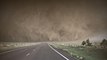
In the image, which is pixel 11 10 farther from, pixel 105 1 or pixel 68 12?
pixel 105 1

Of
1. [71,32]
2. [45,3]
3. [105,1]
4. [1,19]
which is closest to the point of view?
[105,1]

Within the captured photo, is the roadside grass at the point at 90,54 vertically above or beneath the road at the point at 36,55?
beneath

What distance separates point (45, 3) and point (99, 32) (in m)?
6.29

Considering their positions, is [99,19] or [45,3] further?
[45,3]

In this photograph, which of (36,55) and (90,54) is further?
(36,55)

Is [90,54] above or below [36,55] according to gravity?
below

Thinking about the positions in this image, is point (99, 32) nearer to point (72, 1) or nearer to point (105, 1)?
point (105, 1)

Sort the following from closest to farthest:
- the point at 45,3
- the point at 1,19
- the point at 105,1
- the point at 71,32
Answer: the point at 105,1
the point at 1,19
the point at 45,3
the point at 71,32

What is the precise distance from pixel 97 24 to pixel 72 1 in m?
3.35

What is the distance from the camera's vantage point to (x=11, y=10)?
20578 millimetres

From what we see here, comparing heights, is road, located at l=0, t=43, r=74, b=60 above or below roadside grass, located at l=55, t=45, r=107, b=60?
above

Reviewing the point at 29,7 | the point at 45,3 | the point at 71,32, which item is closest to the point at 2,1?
the point at 29,7

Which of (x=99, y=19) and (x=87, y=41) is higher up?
(x=99, y=19)

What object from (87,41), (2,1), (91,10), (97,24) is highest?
(2,1)
